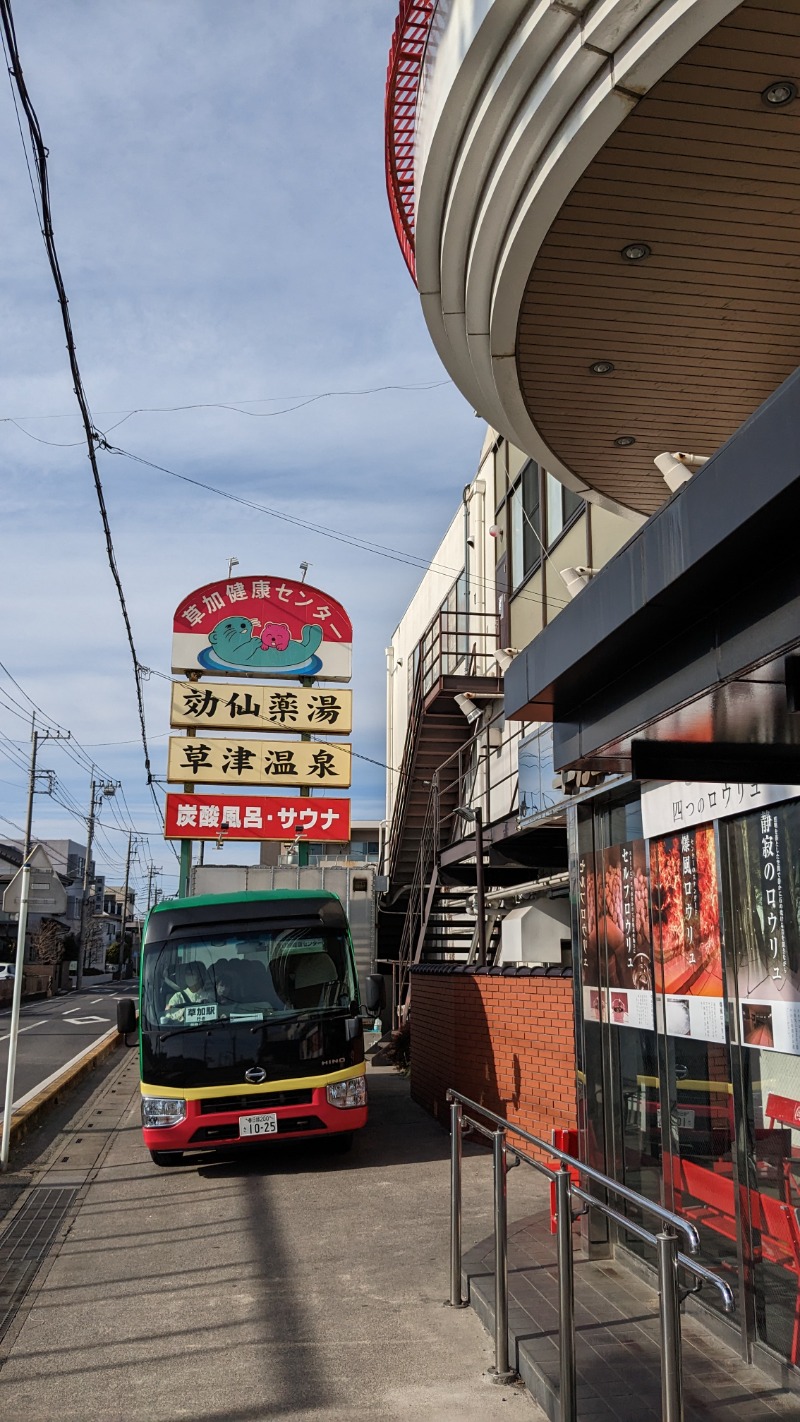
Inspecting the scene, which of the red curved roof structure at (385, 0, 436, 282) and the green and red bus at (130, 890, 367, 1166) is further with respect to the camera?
the green and red bus at (130, 890, 367, 1166)

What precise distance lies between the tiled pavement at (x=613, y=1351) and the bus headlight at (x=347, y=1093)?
3544mm

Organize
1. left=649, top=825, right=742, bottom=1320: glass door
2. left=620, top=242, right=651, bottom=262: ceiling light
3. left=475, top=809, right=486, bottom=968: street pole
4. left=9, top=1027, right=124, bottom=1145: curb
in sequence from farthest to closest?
left=475, top=809, right=486, bottom=968: street pole < left=9, top=1027, right=124, bottom=1145: curb < left=620, top=242, right=651, bottom=262: ceiling light < left=649, top=825, right=742, bottom=1320: glass door

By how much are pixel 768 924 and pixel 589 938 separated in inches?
89.9

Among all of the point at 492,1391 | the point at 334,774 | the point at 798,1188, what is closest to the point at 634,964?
the point at 798,1188

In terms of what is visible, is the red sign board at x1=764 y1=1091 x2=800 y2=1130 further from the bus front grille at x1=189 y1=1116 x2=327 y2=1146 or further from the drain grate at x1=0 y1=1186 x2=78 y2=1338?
the bus front grille at x1=189 y1=1116 x2=327 y2=1146

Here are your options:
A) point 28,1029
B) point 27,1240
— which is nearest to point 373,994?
point 27,1240

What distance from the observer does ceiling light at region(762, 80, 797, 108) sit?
4555mm

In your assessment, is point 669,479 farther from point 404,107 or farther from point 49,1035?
point 49,1035

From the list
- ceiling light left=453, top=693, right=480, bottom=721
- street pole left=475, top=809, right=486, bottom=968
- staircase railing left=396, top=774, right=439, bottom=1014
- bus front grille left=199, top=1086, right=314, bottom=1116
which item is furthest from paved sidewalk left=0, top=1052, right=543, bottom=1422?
ceiling light left=453, top=693, right=480, bottom=721

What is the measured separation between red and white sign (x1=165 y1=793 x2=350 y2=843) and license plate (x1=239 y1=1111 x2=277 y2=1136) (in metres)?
12.2

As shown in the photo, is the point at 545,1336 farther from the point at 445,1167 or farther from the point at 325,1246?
the point at 445,1167

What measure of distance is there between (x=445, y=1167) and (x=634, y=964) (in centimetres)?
415

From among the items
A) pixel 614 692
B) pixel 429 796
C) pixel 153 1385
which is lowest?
pixel 153 1385

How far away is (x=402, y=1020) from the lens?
17844 mm
